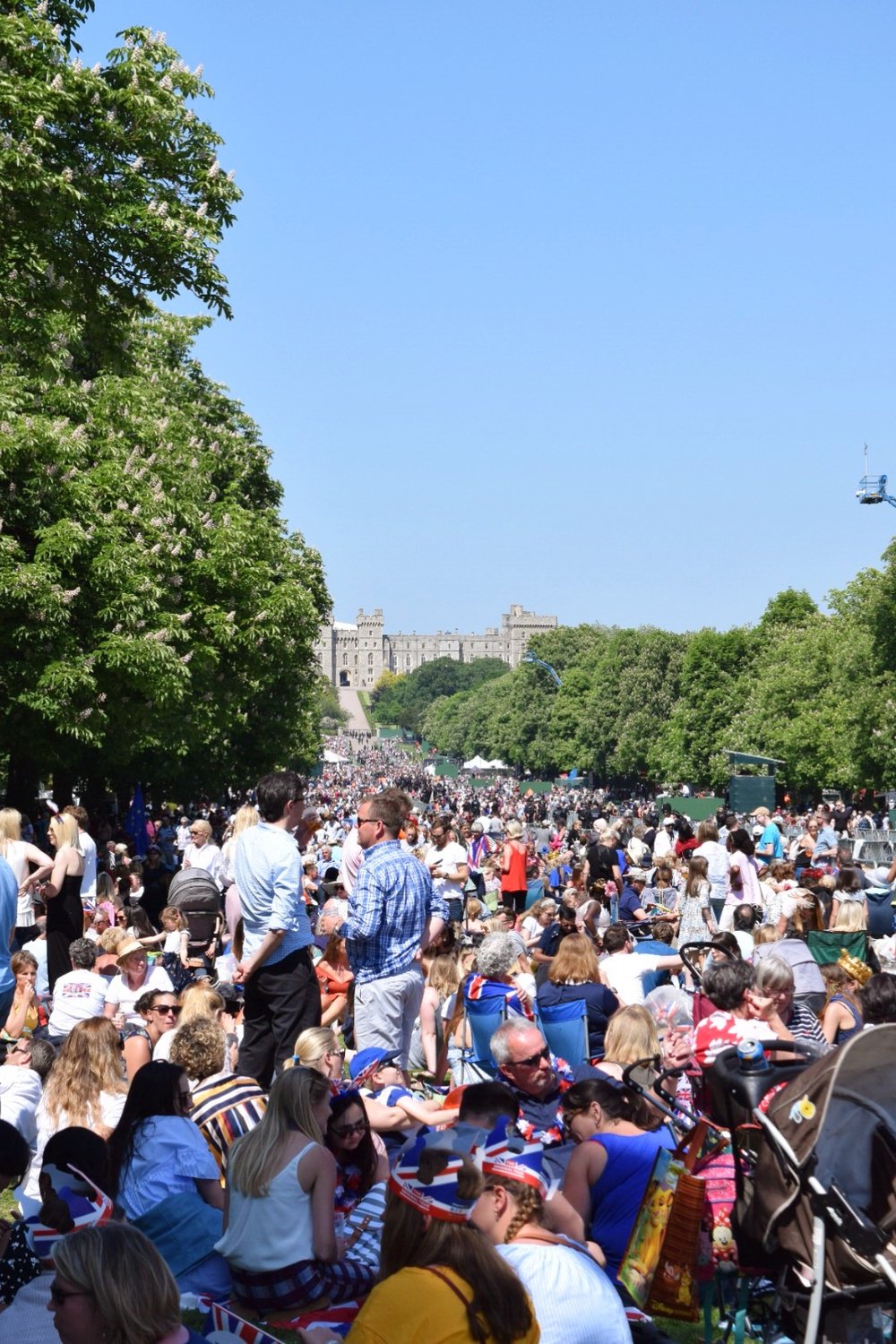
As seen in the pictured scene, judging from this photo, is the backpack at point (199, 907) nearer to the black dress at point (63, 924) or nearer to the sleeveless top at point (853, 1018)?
the black dress at point (63, 924)

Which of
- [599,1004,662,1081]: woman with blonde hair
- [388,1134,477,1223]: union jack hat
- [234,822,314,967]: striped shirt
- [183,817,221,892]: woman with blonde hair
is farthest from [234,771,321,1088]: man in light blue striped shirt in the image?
[183,817,221,892]: woman with blonde hair

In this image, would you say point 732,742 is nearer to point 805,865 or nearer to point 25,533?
point 805,865

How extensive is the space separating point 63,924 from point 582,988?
5198 millimetres

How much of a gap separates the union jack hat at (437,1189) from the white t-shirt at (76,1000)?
6423mm

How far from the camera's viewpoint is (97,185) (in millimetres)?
10328

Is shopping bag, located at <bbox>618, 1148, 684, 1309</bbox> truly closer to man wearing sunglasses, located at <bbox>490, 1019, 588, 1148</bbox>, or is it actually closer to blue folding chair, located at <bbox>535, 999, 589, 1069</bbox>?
man wearing sunglasses, located at <bbox>490, 1019, 588, 1148</bbox>

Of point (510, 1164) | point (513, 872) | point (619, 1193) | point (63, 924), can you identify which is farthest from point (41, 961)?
point (510, 1164)

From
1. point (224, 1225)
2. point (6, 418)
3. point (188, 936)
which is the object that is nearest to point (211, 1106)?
point (224, 1225)

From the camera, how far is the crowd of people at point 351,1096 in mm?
4113

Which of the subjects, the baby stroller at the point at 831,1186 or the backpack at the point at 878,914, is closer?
the baby stroller at the point at 831,1186

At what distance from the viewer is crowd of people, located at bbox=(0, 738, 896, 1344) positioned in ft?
13.5

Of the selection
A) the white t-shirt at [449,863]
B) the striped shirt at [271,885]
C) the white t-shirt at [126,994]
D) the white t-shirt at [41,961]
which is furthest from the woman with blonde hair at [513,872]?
the striped shirt at [271,885]

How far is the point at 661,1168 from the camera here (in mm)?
5648

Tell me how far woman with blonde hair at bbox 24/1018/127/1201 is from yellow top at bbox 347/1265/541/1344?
3.93 metres
